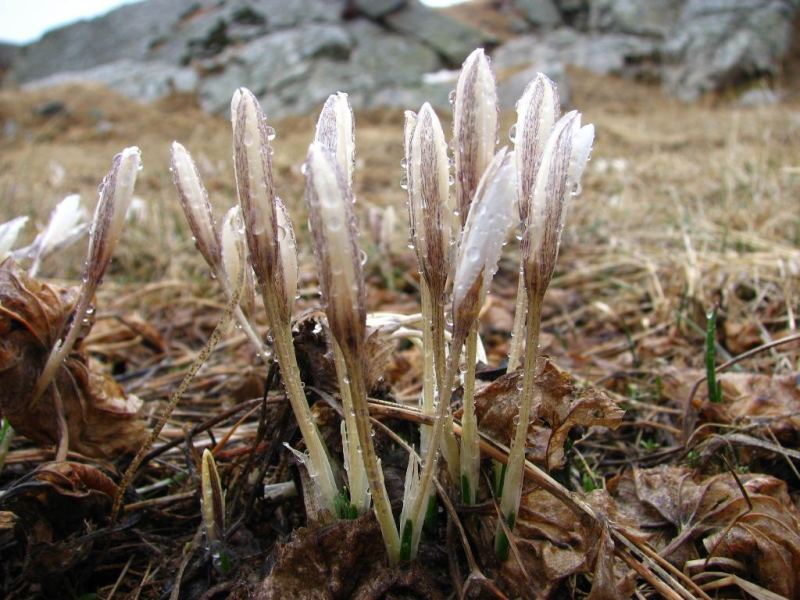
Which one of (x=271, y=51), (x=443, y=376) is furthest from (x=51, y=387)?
(x=271, y=51)

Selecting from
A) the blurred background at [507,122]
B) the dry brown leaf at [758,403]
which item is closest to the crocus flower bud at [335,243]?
the dry brown leaf at [758,403]

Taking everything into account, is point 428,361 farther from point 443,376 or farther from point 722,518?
point 722,518

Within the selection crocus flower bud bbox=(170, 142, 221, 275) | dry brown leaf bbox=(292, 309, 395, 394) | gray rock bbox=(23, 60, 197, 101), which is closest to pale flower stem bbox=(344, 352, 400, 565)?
dry brown leaf bbox=(292, 309, 395, 394)

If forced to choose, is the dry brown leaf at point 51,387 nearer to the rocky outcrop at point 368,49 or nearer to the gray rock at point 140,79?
the rocky outcrop at point 368,49

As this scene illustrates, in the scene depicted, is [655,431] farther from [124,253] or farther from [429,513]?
[124,253]

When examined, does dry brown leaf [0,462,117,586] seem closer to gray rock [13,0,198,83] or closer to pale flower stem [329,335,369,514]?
pale flower stem [329,335,369,514]

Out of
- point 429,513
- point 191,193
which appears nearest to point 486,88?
point 191,193
